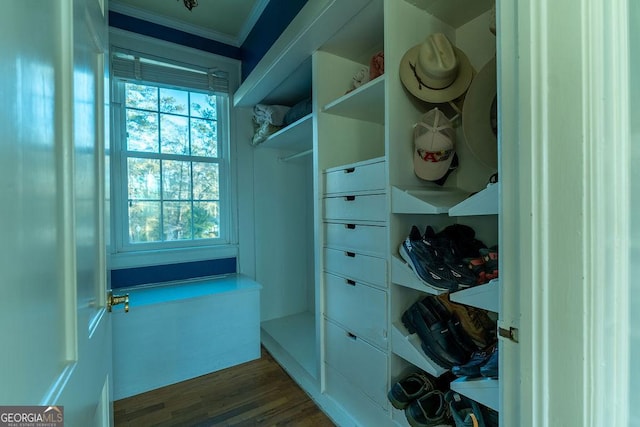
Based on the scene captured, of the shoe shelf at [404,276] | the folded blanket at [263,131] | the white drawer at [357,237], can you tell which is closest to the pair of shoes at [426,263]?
the shoe shelf at [404,276]

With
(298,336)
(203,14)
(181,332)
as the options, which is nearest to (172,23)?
(203,14)

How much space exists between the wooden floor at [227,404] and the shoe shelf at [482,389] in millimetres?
969

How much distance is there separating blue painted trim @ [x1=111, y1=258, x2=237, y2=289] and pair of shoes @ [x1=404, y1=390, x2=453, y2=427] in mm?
1865

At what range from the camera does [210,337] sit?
202 centimetres

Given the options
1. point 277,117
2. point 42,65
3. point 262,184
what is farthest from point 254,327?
point 42,65

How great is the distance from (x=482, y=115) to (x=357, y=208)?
0.64 metres

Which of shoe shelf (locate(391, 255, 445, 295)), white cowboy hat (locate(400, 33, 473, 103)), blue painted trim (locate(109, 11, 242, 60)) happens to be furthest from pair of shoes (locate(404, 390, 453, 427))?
blue painted trim (locate(109, 11, 242, 60))

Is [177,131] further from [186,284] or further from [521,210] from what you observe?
[521,210]

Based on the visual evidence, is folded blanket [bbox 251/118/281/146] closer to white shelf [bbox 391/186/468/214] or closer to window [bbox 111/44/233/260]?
window [bbox 111/44/233/260]

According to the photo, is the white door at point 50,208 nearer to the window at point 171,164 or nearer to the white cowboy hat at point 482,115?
the white cowboy hat at point 482,115

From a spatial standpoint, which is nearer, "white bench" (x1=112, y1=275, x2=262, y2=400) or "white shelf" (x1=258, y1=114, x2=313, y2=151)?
"white bench" (x1=112, y1=275, x2=262, y2=400)

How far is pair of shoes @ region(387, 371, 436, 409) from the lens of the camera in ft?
3.64

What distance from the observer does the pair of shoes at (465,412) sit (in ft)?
2.89

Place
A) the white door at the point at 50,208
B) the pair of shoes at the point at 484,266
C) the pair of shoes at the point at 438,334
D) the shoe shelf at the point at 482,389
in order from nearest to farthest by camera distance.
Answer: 1. the white door at the point at 50,208
2. the shoe shelf at the point at 482,389
3. the pair of shoes at the point at 484,266
4. the pair of shoes at the point at 438,334
